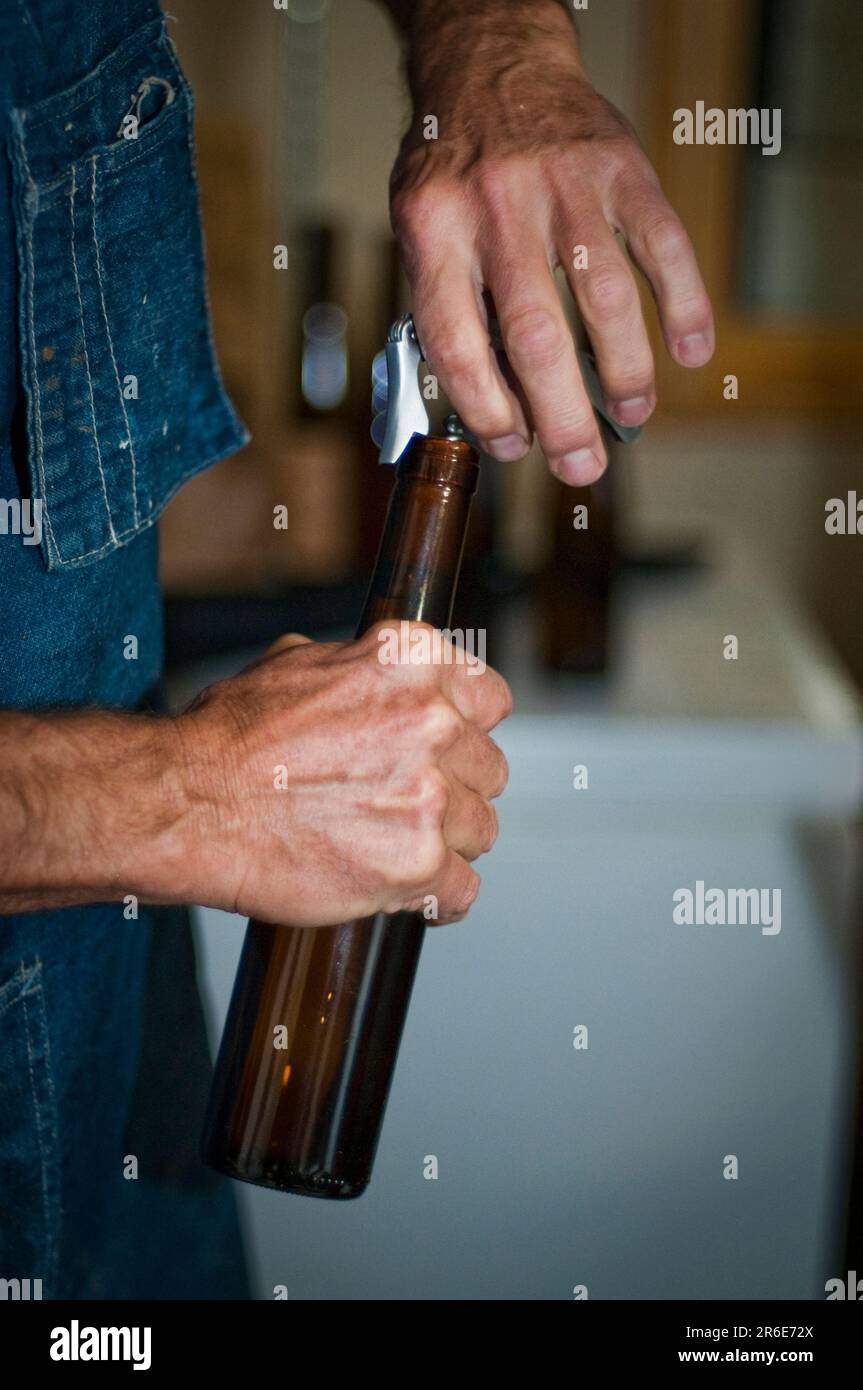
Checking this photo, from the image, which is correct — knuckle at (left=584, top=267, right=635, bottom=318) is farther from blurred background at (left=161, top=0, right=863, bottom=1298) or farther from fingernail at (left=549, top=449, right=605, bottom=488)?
blurred background at (left=161, top=0, right=863, bottom=1298)

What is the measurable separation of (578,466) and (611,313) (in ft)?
0.21

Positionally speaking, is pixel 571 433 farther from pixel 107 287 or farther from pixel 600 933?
pixel 600 933

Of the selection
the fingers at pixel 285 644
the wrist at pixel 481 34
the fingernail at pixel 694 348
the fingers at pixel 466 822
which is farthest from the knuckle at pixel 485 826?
the wrist at pixel 481 34

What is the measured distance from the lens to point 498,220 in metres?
0.54

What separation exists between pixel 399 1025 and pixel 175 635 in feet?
2.22

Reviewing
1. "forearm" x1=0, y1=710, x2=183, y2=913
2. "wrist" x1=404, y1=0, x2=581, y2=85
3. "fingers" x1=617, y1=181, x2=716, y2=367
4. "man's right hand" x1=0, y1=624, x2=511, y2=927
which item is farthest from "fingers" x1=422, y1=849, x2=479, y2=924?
"wrist" x1=404, y1=0, x2=581, y2=85

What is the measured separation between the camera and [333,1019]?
57cm

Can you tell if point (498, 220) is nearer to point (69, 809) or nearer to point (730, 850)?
point (69, 809)

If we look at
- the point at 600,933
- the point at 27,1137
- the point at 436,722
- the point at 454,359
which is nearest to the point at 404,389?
the point at 454,359

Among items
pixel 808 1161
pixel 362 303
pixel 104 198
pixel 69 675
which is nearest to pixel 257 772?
pixel 69 675

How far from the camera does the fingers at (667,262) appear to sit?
547 millimetres

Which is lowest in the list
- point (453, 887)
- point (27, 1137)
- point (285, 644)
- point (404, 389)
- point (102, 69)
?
point (27, 1137)

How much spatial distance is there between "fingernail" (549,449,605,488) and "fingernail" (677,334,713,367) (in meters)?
0.06

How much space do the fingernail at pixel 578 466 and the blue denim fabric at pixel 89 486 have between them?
234 mm
